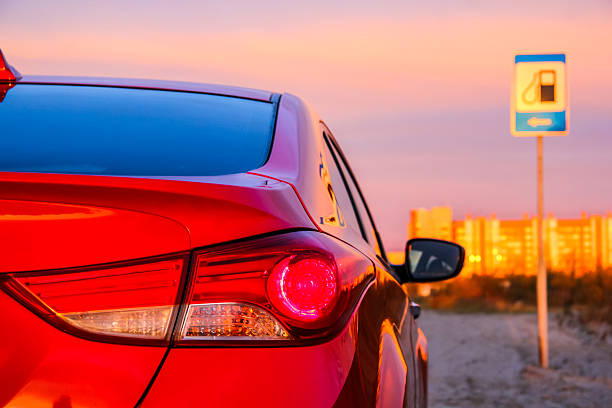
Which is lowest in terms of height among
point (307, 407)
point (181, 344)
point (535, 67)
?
point (307, 407)

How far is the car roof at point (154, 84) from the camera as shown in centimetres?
253

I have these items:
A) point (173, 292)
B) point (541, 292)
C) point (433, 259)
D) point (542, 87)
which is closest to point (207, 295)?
point (173, 292)

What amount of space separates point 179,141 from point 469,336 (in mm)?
12896

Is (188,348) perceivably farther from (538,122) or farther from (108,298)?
(538,122)

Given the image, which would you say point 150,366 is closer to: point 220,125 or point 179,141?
point 179,141

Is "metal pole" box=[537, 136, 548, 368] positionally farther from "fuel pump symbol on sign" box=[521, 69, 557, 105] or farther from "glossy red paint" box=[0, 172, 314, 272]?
"glossy red paint" box=[0, 172, 314, 272]

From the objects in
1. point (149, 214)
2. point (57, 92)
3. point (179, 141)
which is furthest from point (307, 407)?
point (57, 92)

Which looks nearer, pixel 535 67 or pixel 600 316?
pixel 535 67

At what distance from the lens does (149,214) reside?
4.55 ft

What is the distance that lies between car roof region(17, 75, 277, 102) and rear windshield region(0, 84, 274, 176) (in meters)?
0.09

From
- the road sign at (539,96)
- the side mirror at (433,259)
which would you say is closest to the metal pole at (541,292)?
the road sign at (539,96)

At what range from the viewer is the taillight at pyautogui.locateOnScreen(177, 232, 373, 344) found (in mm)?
1377

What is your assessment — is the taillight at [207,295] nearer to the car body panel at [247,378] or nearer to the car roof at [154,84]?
the car body panel at [247,378]

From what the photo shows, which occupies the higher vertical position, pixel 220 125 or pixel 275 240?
pixel 220 125
